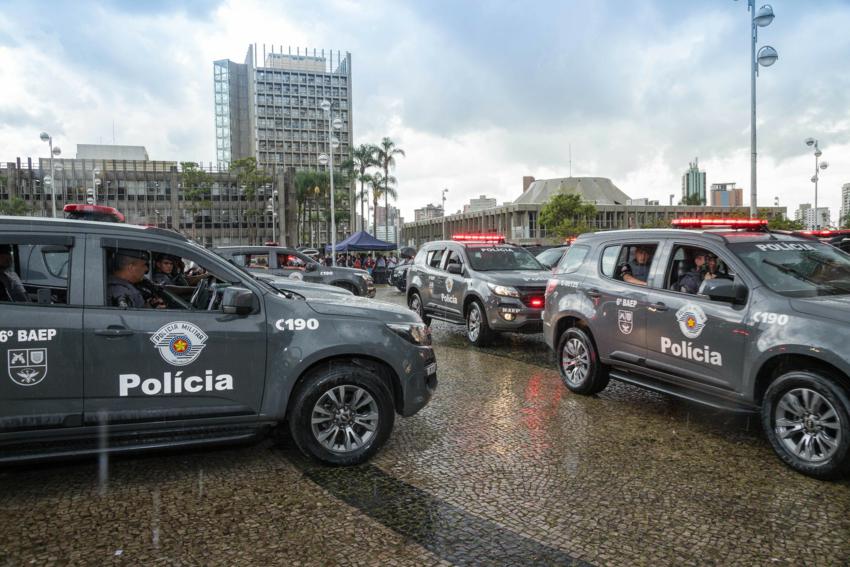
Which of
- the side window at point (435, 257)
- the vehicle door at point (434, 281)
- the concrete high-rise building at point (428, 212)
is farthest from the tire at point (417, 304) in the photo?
the concrete high-rise building at point (428, 212)

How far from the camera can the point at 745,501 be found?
4012mm

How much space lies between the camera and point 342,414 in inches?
179

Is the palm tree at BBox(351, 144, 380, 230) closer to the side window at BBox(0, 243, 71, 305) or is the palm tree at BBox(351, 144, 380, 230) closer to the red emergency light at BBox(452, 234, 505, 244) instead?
the red emergency light at BBox(452, 234, 505, 244)

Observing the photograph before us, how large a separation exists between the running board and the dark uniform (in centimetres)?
454

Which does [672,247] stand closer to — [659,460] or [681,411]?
[681,411]

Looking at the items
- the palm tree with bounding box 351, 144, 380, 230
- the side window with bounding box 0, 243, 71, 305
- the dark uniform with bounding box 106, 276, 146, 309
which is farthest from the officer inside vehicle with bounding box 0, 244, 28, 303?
the palm tree with bounding box 351, 144, 380, 230

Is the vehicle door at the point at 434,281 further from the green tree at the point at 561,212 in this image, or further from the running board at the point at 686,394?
the green tree at the point at 561,212

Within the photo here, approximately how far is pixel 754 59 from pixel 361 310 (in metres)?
15.4

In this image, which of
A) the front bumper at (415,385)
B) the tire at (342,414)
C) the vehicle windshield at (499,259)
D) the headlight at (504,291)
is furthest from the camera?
the vehicle windshield at (499,259)

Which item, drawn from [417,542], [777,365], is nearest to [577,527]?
[417,542]

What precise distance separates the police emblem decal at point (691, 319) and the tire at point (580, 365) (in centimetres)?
132

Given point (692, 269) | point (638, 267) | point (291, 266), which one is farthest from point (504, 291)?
point (291, 266)

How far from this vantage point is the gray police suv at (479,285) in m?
9.80

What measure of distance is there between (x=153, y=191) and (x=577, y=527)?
102941 millimetres
